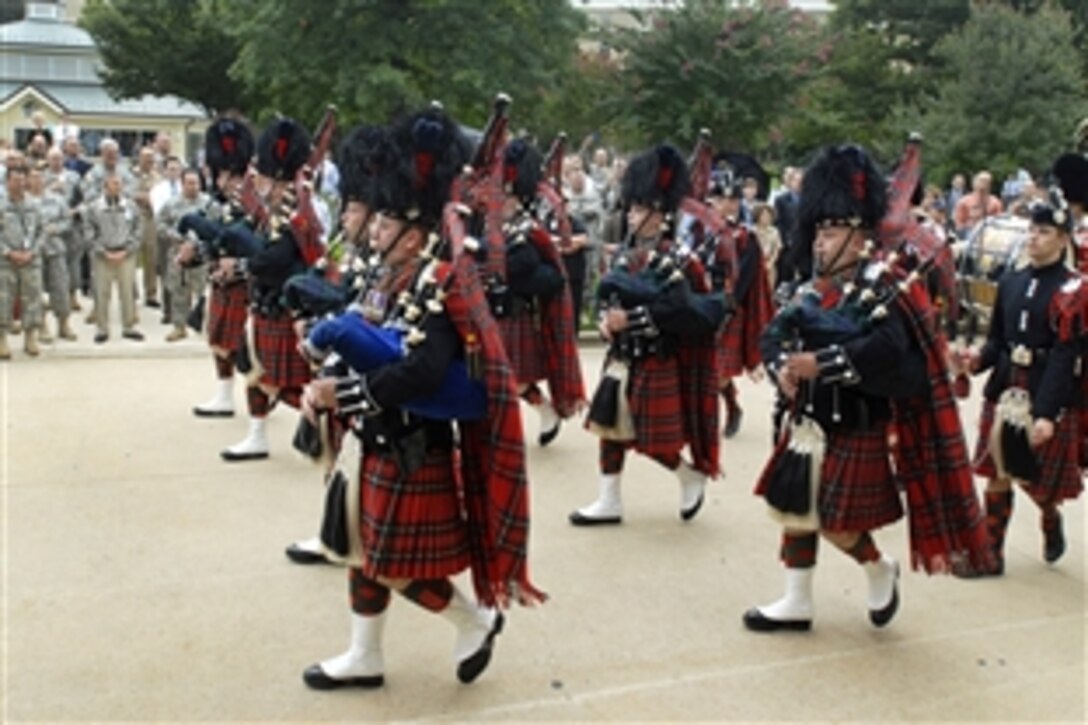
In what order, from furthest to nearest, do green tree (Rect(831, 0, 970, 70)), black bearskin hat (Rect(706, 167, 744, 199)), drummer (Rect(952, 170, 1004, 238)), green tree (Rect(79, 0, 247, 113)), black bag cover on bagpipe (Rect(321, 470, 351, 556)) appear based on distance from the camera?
green tree (Rect(79, 0, 247, 113)) → green tree (Rect(831, 0, 970, 70)) → drummer (Rect(952, 170, 1004, 238)) → black bearskin hat (Rect(706, 167, 744, 199)) → black bag cover on bagpipe (Rect(321, 470, 351, 556))

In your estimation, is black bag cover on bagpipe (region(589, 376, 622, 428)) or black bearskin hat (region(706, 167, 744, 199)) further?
black bearskin hat (region(706, 167, 744, 199))

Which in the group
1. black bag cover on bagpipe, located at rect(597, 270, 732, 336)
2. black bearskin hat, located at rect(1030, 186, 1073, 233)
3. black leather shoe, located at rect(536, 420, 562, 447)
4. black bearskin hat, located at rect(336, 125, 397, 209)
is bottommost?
black leather shoe, located at rect(536, 420, 562, 447)

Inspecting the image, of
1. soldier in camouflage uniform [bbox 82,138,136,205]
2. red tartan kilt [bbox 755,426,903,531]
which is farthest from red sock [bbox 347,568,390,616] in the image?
soldier in camouflage uniform [bbox 82,138,136,205]

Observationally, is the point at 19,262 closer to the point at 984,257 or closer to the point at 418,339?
the point at 418,339

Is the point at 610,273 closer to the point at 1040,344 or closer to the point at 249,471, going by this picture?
the point at 1040,344

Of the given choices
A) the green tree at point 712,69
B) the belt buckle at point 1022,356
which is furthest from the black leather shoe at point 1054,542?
the green tree at point 712,69

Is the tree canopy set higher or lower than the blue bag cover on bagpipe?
higher

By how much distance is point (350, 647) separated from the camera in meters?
4.14

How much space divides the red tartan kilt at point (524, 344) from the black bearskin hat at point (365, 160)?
310cm

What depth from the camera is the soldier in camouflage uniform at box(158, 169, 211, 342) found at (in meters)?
10.9

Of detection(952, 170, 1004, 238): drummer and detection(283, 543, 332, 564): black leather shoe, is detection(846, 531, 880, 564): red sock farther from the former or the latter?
detection(952, 170, 1004, 238): drummer

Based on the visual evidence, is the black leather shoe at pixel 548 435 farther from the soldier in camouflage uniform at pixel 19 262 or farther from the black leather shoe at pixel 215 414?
the soldier in camouflage uniform at pixel 19 262

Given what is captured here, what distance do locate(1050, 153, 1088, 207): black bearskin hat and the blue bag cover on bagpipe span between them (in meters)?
3.55

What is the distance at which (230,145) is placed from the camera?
6.91 metres
